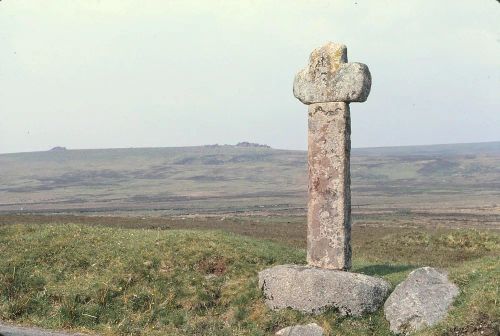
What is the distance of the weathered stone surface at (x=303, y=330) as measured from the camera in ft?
51.2

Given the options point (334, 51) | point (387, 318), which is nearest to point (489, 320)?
point (387, 318)

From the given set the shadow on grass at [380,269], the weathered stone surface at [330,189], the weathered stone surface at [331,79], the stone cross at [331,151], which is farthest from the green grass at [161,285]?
the weathered stone surface at [331,79]

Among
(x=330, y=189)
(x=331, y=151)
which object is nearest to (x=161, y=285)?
(x=330, y=189)

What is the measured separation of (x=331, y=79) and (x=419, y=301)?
707cm

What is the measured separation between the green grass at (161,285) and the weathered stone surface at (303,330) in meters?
0.30

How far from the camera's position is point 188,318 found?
56.0 feet

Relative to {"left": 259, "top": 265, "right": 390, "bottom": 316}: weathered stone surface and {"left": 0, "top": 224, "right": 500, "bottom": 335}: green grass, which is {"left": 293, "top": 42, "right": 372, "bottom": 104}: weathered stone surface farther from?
{"left": 0, "top": 224, "right": 500, "bottom": 335}: green grass

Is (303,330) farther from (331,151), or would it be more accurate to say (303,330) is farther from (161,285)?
(331,151)

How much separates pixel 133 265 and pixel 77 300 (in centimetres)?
252

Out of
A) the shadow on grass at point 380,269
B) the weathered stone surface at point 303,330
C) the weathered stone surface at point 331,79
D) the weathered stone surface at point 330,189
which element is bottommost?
the weathered stone surface at point 303,330

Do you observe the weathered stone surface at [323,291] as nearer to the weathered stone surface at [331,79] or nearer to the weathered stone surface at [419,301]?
the weathered stone surface at [419,301]

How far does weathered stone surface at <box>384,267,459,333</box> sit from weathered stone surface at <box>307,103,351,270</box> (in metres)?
2.12

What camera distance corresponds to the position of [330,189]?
17.8 meters

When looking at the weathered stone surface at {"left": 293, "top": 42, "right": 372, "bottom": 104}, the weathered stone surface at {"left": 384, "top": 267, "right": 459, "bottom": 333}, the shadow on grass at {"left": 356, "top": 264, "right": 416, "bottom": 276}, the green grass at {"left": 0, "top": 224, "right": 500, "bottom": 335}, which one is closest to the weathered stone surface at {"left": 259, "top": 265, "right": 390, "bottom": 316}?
the green grass at {"left": 0, "top": 224, "right": 500, "bottom": 335}
